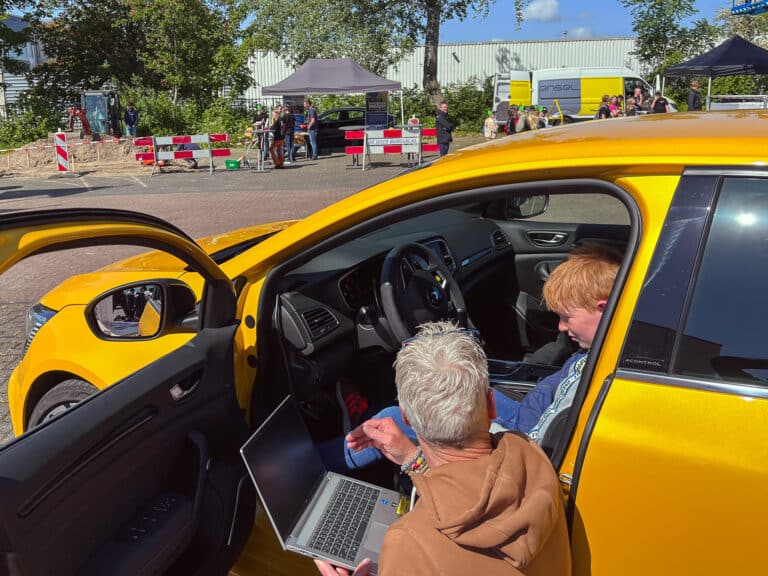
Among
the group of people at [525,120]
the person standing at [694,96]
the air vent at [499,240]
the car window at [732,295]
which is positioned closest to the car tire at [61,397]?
the car window at [732,295]

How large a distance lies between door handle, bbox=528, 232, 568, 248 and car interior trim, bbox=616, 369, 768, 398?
2.89 m

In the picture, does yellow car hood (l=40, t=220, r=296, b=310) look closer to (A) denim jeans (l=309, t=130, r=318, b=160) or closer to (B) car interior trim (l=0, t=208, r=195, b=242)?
(B) car interior trim (l=0, t=208, r=195, b=242)

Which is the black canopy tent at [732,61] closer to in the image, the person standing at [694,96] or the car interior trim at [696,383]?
the person standing at [694,96]

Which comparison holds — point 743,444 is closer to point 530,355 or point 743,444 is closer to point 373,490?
point 373,490

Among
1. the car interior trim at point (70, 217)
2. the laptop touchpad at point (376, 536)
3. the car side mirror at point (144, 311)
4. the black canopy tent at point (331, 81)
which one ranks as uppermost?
the black canopy tent at point (331, 81)

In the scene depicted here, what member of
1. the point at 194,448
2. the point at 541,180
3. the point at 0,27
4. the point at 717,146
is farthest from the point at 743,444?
the point at 0,27

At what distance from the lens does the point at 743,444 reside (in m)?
1.39

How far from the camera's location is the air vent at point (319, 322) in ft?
8.33

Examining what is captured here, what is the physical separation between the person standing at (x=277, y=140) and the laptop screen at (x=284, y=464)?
1664cm

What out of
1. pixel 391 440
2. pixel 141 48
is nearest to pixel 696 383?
pixel 391 440

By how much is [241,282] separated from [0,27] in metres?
27.2

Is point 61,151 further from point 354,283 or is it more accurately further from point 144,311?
point 144,311

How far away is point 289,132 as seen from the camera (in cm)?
1952

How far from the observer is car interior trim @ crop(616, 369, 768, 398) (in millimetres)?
1419
